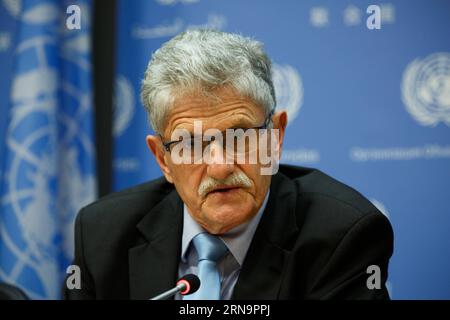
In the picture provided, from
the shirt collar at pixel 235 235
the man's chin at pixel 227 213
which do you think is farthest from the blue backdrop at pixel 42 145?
the man's chin at pixel 227 213

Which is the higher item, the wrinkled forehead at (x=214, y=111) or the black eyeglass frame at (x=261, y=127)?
the wrinkled forehead at (x=214, y=111)

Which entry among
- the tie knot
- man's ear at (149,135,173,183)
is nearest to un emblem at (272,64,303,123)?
man's ear at (149,135,173,183)

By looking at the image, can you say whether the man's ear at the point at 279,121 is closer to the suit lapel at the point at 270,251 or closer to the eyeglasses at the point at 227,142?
the eyeglasses at the point at 227,142

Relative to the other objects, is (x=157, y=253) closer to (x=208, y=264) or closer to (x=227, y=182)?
(x=208, y=264)

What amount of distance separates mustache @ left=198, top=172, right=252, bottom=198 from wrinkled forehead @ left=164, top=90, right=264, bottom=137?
16 cm

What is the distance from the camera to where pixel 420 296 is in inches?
125

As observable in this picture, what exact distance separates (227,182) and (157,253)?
0.44 meters

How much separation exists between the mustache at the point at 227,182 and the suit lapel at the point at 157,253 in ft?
1.06

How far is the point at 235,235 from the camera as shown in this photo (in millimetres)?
2090

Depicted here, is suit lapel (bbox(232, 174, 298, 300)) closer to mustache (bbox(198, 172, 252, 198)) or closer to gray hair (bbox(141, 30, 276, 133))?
mustache (bbox(198, 172, 252, 198))

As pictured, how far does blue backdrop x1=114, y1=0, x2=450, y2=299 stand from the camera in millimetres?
3248

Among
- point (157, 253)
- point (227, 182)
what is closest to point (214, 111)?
point (227, 182)

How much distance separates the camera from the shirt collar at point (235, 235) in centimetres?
207
